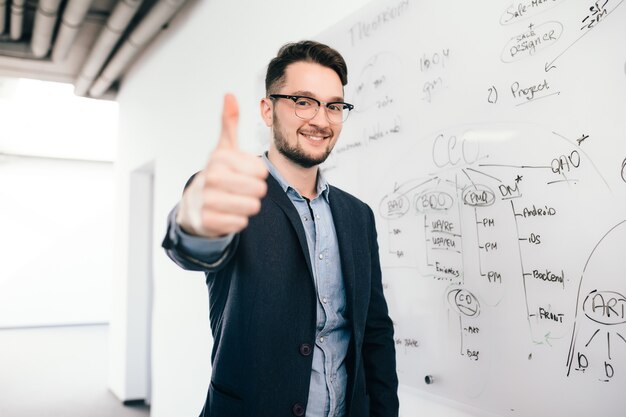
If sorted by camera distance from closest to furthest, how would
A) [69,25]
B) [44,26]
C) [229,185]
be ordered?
[229,185]
[69,25]
[44,26]

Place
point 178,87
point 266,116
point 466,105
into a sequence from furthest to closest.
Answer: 1. point 178,87
2. point 466,105
3. point 266,116

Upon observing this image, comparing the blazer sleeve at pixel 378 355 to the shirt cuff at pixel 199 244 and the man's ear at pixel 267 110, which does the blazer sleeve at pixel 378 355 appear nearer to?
the man's ear at pixel 267 110

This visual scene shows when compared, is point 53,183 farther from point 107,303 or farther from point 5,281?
point 107,303

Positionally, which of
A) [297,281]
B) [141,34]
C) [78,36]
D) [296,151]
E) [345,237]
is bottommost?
[297,281]

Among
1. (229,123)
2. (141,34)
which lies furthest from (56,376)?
(229,123)

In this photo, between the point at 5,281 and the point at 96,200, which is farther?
the point at 96,200

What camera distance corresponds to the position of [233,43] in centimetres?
266

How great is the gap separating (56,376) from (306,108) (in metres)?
5.44

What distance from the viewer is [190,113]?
10.5 ft

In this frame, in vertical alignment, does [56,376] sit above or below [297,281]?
below

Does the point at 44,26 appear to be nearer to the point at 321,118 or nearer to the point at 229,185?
the point at 321,118

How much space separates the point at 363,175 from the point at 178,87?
236cm

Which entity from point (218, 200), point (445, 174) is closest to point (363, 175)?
point (445, 174)

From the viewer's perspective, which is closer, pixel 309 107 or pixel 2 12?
pixel 309 107
